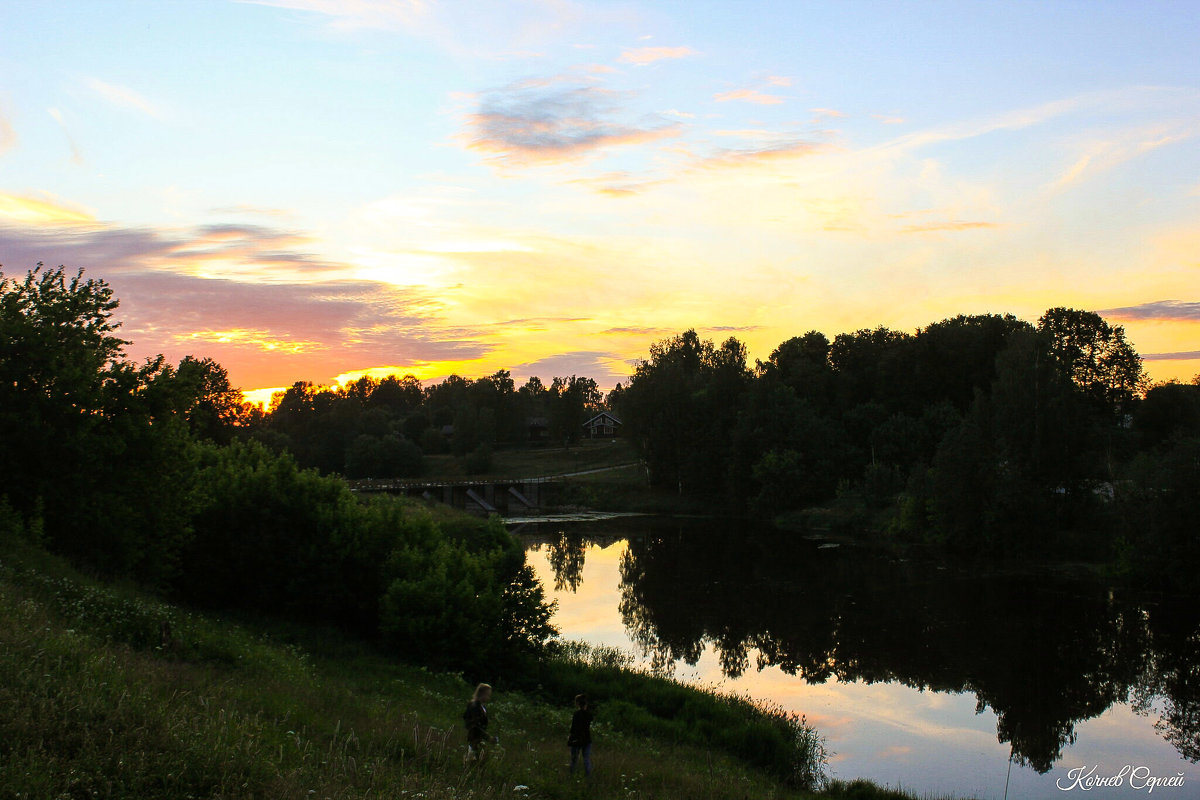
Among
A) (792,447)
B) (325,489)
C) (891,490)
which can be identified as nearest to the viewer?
(325,489)

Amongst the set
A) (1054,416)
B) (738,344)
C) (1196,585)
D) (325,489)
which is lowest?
(1196,585)

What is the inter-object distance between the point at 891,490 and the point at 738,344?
131 ft

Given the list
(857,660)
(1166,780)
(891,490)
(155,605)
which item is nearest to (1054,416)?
(891,490)

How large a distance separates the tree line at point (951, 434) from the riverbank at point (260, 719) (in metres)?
35.5

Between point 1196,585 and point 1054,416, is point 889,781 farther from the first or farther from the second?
point 1054,416

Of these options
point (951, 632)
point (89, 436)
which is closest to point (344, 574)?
point (89, 436)

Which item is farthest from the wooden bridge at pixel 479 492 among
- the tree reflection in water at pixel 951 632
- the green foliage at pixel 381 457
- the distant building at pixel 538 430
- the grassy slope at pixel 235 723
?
the grassy slope at pixel 235 723

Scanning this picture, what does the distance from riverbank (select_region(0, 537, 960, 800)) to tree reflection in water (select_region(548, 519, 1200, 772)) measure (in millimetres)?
8958

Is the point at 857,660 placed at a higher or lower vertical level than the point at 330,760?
lower

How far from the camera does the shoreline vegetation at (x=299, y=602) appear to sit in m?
9.73

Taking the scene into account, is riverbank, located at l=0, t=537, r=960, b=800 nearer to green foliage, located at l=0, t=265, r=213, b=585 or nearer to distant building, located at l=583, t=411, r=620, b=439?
green foliage, located at l=0, t=265, r=213, b=585

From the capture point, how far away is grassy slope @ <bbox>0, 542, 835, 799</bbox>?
8531mm

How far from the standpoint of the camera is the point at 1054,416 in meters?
52.1

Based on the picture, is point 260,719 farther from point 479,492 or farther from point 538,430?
point 538,430
